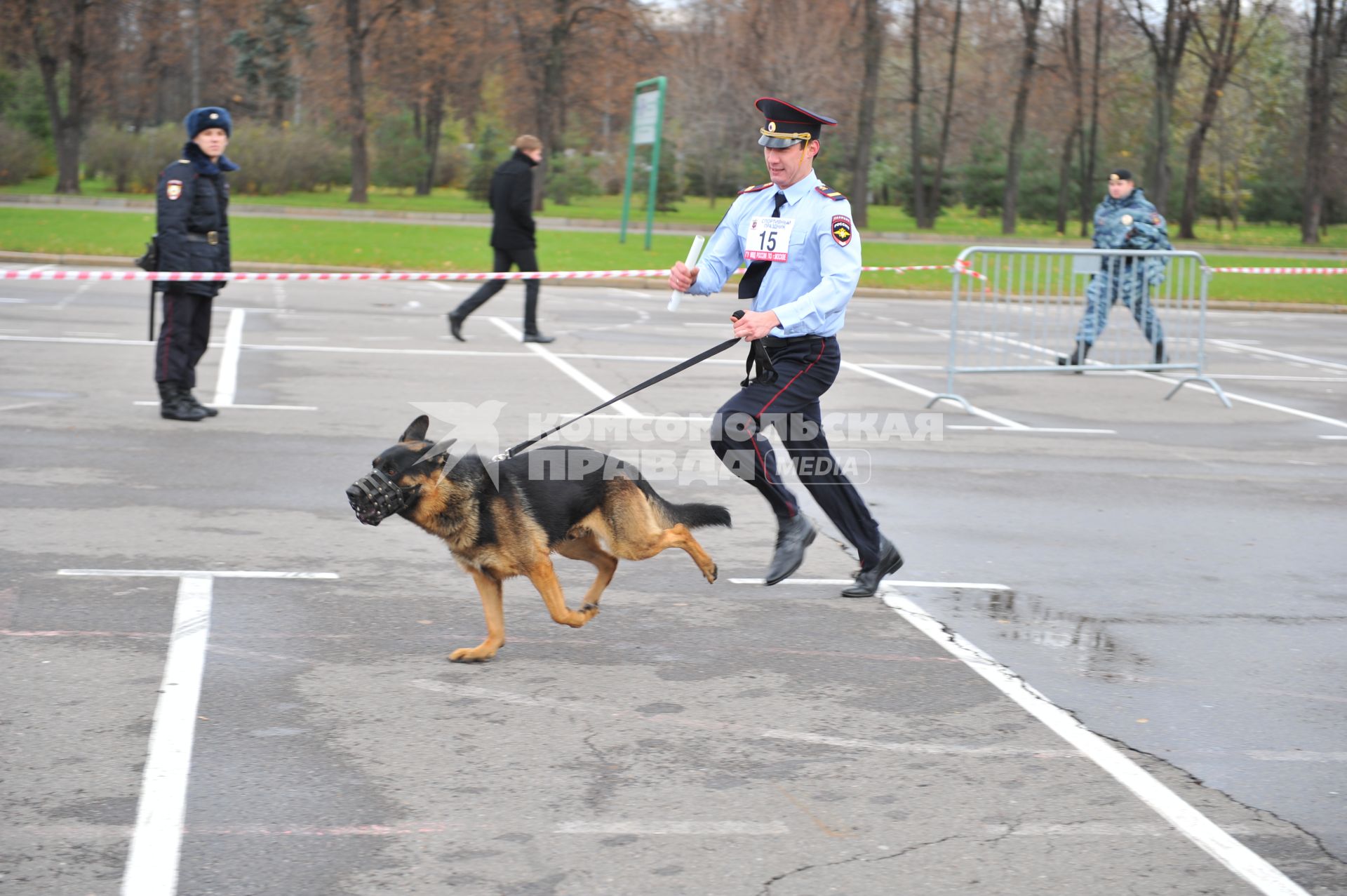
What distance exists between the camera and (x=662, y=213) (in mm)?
47000

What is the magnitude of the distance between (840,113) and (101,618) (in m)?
45.2

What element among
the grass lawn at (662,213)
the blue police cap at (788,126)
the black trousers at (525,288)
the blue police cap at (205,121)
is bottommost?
the black trousers at (525,288)

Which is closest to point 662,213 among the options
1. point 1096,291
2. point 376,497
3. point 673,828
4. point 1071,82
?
point 1071,82

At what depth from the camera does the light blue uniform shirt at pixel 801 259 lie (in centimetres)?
566

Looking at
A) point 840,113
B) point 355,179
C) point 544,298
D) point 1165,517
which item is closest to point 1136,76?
point 840,113

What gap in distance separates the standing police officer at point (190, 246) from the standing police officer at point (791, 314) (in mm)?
4946

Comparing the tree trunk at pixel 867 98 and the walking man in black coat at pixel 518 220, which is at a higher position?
the tree trunk at pixel 867 98

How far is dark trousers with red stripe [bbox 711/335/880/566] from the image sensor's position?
232 inches

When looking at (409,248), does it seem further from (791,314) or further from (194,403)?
(791,314)

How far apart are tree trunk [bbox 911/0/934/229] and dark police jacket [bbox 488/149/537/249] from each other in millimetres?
32619

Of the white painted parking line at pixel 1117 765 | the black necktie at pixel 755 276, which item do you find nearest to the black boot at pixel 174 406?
the black necktie at pixel 755 276

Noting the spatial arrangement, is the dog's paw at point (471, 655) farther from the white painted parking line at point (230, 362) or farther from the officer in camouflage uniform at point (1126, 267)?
the officer in camouflage uniform at point (1126, 267)

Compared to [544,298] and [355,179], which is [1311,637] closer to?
[544,298]

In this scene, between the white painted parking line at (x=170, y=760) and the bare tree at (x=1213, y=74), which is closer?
the white painted parking line at (x=170, y=760)
